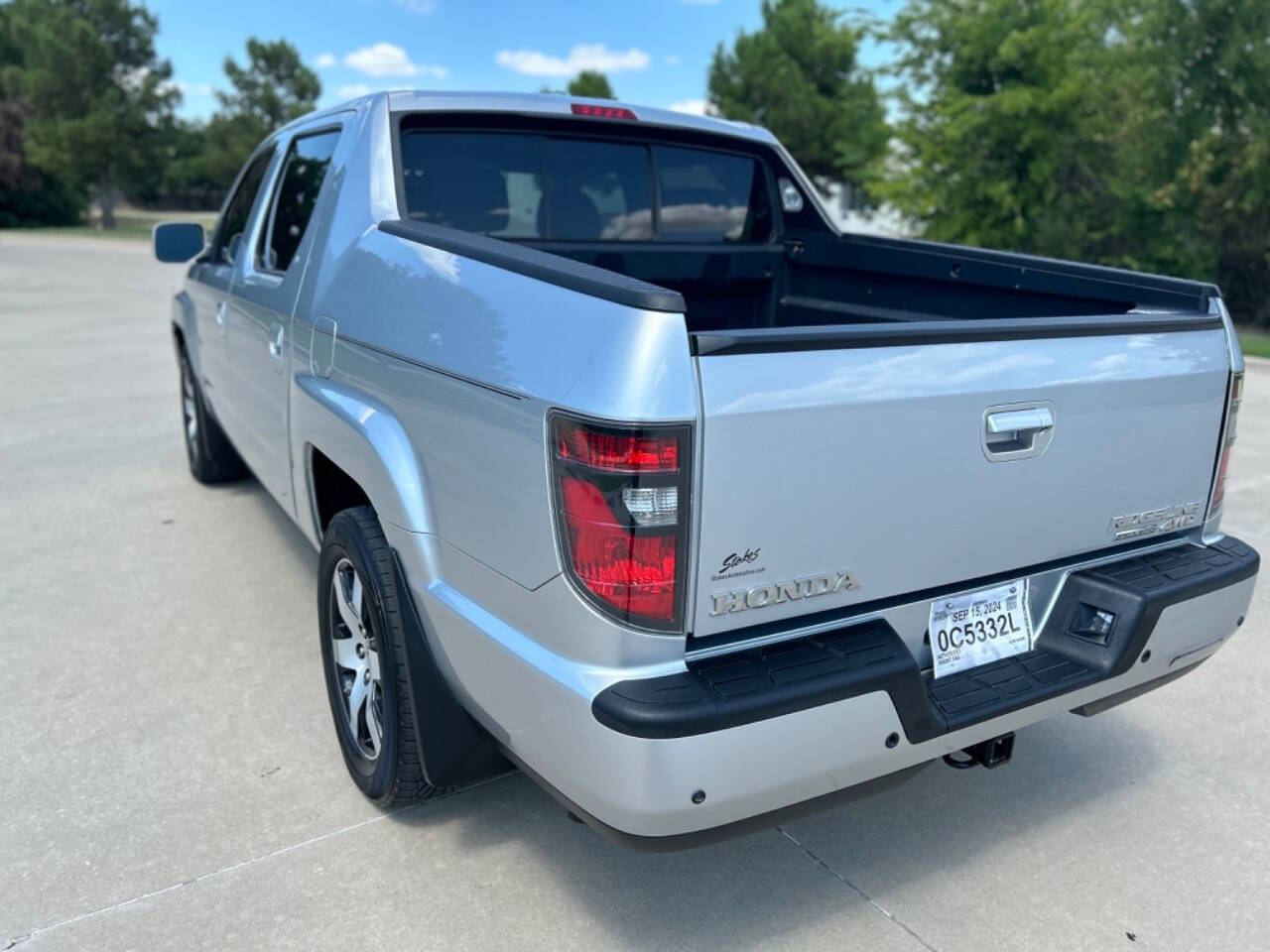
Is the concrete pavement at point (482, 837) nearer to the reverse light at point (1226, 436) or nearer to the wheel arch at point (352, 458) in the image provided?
the wheel arch at point (352, 458)

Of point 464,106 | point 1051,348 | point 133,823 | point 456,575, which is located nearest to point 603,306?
point 456,575

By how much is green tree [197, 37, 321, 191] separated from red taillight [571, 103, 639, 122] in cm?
4713

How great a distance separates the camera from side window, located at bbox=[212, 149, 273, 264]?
4.72 metres

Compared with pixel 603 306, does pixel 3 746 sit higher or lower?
lower

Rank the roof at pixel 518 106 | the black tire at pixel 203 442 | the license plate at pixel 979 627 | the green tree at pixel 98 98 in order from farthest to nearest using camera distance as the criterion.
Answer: the green tree at pixel 98 98, the black tire at pixel 203 442, the roof at pixel 518 106, the license plate at pixel 979 627

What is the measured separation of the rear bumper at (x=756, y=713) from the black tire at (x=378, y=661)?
0.15m

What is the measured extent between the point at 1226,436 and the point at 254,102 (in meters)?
51.6

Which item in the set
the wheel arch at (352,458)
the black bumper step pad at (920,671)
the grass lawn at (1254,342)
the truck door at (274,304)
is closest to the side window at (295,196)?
the truck door at (274,304)

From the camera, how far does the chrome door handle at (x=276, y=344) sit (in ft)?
11.9

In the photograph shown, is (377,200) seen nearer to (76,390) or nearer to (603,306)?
(603,306)

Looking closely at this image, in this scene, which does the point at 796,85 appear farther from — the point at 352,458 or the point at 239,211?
the point at 352,458

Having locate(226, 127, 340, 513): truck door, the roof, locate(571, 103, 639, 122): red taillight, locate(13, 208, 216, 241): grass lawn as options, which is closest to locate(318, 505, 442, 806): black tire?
locate(226, 127, 340, 513): truck door

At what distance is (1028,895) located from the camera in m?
2.70

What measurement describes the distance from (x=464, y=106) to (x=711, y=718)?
237cm
